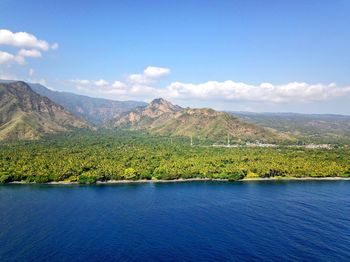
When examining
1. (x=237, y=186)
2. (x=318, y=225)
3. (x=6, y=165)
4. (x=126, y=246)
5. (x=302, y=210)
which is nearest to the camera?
(x=126, y=246)

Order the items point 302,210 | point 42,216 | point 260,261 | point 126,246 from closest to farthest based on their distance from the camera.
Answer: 1. point 260,261
2. point 126,246
3. point 42,216
4. point 302,210

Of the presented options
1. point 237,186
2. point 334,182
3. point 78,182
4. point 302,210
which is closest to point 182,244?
point 302,210

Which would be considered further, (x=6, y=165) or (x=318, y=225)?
(x=6, y=165)

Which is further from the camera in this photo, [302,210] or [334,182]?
[334,182]

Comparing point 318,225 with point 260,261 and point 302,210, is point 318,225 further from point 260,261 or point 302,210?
point 260,261

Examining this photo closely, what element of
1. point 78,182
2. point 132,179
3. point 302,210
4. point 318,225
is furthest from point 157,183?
point 318,225

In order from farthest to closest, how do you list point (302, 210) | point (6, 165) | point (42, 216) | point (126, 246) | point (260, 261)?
point (6, 165)
point (302, 210)
point (42, 216)
point (126, 246)
point (260, 261)

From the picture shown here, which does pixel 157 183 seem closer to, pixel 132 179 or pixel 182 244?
pixel 132 179
